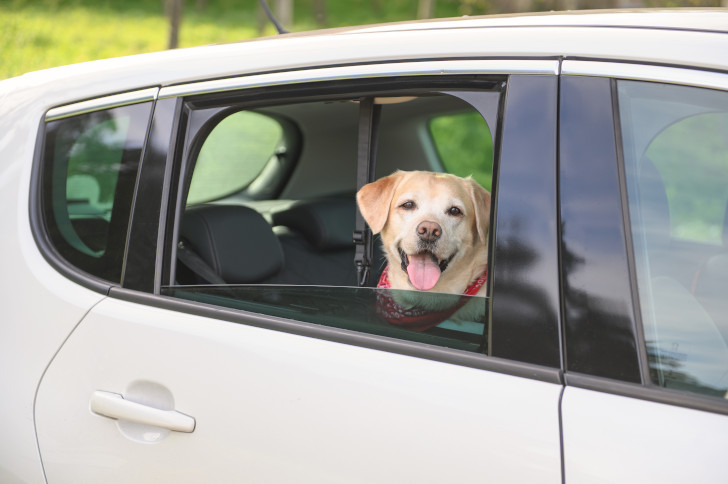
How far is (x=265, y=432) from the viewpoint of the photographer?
56.0 inches

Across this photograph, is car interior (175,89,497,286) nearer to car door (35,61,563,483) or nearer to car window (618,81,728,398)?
car door (35,61,563,483)

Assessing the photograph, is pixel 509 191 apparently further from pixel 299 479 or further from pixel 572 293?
pixel 299 479

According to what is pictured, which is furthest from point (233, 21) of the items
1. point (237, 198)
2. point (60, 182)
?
point (60, 182)

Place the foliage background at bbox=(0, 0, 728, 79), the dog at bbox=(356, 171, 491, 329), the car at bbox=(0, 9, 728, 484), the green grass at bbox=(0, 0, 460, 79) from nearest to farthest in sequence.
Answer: the car at bbox=(0, 9, 728, 484) < the dog at bbox=(356, 171, 491, 329) < the foliage background at bbox=(0, 0, 728, 79) < the green grass at bbox=(0, 0, 460, 79)

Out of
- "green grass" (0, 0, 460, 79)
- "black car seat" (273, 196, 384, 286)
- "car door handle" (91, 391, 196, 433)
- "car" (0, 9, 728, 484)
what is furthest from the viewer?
"green grass" (0, 0, 460, 79)

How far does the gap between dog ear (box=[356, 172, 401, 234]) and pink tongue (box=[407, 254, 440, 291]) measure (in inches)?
6.6

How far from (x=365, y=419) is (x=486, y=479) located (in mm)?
255

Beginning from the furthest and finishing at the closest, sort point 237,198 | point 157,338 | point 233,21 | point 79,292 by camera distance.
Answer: point 233,21 < point 237,198 < point 79,292 < point 157,338

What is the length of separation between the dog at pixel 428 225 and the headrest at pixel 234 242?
46 centimetres

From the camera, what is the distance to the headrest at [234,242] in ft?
7.78

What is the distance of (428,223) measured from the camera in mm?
2361

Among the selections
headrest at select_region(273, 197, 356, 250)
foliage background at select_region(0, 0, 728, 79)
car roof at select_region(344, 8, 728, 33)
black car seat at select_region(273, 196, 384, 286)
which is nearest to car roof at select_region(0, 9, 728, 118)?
car roof at select_region(344, 8, 728, 33)

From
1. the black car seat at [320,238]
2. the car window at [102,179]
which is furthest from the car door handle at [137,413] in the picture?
the black car seat at [320,238]

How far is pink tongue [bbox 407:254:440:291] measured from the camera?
229 cm
